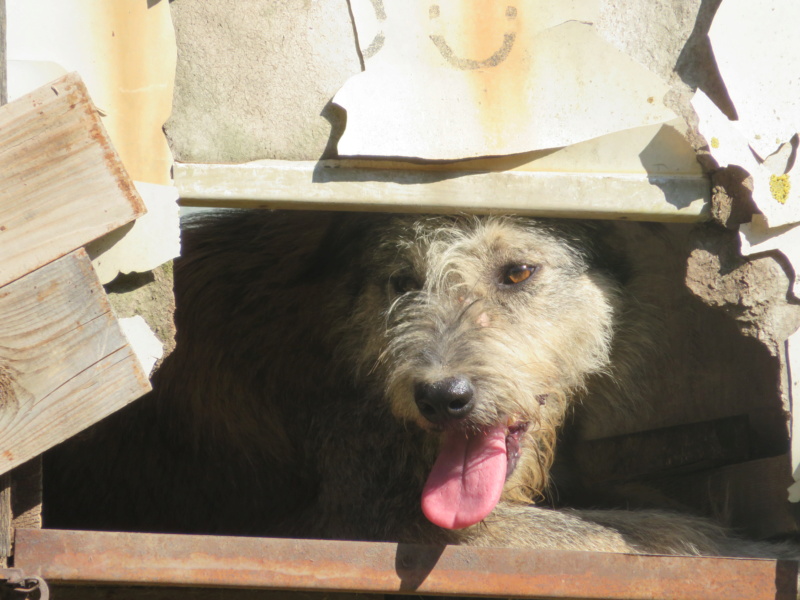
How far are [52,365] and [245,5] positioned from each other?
1.25 metres

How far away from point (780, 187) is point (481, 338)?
1.10 metres

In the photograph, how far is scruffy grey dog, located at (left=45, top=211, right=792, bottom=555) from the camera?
3195 mm

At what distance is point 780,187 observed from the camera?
116 inches

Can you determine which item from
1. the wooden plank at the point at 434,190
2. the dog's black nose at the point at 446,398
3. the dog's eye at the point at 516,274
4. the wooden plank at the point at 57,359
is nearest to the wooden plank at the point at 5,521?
the wooden plank at the point at 57,359

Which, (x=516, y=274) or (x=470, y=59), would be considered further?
(x=516, y=274)

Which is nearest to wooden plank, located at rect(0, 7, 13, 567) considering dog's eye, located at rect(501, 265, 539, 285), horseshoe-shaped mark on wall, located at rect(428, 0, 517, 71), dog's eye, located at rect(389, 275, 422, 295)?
horseshoe-shaped mark on wall, located at rect(428, 0, 517, 71)

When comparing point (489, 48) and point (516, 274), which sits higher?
point (489, 48)

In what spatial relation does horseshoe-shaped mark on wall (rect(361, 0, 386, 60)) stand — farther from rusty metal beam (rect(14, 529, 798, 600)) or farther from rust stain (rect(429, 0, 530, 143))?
rusty metal beam (rect(14, 529, 798, 600))

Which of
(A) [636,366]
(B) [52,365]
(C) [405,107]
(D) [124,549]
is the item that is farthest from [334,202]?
(A) [636,366]

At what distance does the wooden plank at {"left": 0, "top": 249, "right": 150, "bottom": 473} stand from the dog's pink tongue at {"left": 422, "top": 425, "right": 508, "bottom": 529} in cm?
112

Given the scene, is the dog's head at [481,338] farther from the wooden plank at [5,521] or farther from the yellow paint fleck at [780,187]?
the wooden plank at [5,521]

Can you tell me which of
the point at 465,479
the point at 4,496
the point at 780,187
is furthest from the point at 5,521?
the point at 780,187

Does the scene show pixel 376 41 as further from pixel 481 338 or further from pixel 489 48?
pixel 481 338

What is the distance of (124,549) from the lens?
2438 millimetres
